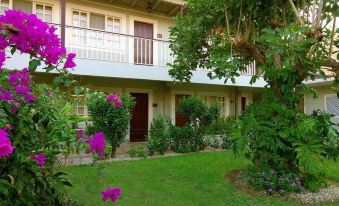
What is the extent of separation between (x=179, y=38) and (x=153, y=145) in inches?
160

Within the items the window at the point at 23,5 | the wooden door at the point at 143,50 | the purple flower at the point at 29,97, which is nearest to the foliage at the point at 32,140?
the purple flower at the point at 29,97

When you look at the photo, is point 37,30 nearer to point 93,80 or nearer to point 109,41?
point 109,41

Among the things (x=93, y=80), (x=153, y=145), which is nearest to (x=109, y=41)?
(x=93, y=80)

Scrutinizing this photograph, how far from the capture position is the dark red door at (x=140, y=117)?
15.3m

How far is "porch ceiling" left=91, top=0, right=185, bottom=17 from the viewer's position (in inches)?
560

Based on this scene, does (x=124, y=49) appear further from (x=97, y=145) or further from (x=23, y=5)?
(x=97, y=145)

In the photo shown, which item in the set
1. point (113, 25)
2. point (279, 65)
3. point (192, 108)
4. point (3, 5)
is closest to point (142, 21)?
point (113, 25)

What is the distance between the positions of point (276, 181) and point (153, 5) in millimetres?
10314

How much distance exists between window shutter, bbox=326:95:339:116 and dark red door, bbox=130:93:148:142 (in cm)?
982

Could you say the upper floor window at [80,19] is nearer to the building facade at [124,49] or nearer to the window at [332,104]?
the building facade at [124,49]

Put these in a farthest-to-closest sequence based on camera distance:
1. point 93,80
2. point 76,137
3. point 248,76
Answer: point 248,76 → point 93,80 → point 76,137

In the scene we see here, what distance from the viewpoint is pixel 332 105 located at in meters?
18.8

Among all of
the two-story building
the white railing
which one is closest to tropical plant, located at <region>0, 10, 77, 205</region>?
the two-story building

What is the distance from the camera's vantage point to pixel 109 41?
1298cm
